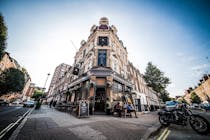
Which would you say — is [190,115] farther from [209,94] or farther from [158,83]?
[209,94]

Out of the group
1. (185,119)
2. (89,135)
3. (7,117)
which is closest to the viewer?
(89,135)

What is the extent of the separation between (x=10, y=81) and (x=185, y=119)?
3304 centimetres

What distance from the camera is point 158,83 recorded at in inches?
1063

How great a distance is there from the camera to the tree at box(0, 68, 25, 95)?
22.5 metres

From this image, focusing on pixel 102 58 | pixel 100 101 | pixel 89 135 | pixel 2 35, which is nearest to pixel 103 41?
pixel 102 58

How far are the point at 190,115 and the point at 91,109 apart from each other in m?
8.57

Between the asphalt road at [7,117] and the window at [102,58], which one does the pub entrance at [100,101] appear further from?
the asphalt road at [7,117]

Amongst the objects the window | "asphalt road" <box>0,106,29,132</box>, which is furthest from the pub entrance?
"asphalt road" <box>0,106,29,132</box>

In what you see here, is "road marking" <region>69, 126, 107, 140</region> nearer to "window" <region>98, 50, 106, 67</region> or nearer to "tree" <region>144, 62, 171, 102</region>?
"window" <region>98, 50, 106, 67</region>

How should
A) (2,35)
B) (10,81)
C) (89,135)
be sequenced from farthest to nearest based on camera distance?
(10,81) < (2,35) < (89,135)

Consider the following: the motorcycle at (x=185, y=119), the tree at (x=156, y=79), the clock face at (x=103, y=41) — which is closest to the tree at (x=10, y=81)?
the clock face at (x=103, y=41)

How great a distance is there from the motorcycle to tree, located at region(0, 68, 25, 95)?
105 ft

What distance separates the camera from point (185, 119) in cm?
457

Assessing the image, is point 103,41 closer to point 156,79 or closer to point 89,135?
point 89,135
